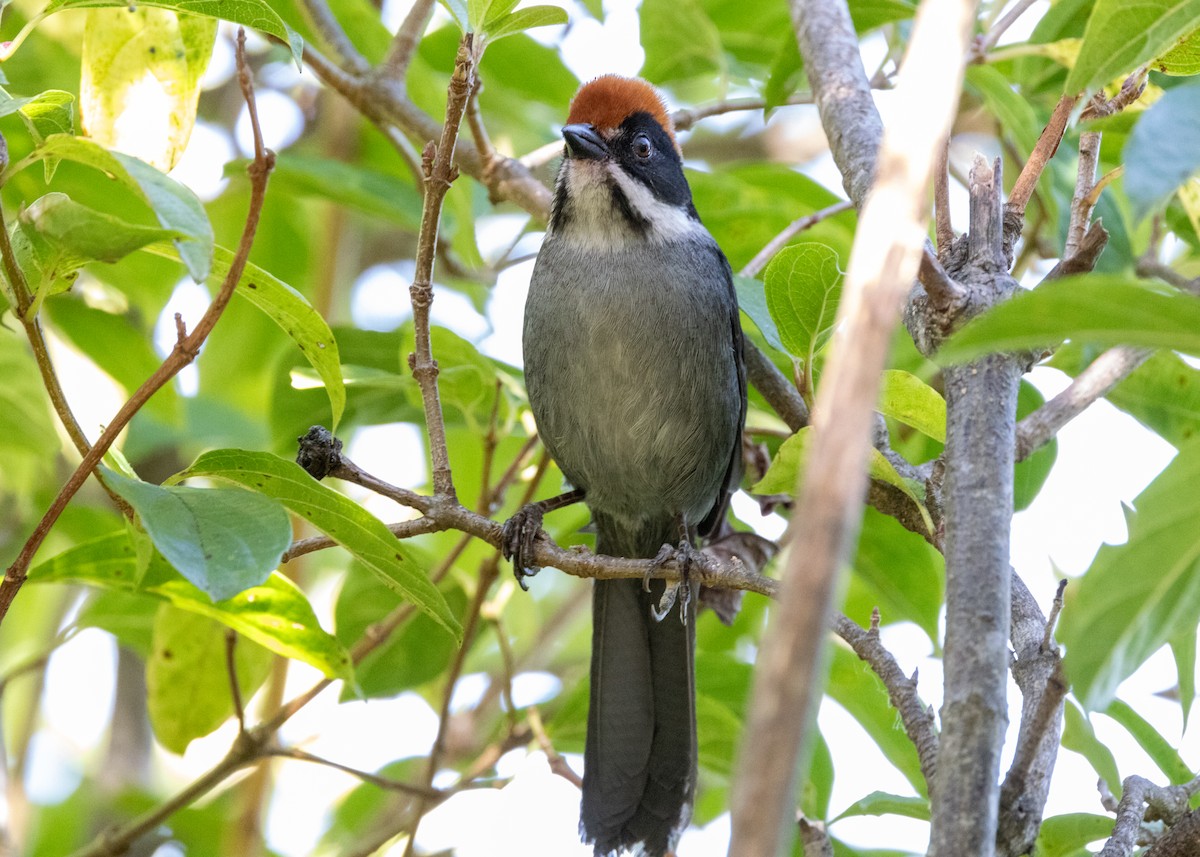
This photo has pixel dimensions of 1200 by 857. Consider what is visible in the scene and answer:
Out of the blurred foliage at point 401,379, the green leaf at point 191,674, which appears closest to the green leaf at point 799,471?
the blurred foliage at point 401,379

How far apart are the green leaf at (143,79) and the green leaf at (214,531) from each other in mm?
967

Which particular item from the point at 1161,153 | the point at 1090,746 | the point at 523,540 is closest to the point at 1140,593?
the point at 1161,153

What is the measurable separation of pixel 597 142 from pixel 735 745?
187 centimetres

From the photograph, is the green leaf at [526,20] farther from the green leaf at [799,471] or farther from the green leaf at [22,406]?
the green leaf at [22,406]

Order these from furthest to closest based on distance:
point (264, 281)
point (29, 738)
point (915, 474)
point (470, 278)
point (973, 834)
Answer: point (29, 738) → point (470, 278) → point (915, 474) → point (264, 281) → point (973, 834)

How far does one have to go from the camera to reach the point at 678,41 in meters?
3.95

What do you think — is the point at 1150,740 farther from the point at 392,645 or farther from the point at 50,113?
the point at 50,113

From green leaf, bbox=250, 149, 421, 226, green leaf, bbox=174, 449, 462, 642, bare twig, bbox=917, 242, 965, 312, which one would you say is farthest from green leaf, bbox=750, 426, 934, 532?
green leaf, bbox=250, 149, 421, 226

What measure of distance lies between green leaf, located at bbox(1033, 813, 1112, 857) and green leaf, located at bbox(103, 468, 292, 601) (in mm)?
1567

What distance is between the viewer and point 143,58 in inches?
106

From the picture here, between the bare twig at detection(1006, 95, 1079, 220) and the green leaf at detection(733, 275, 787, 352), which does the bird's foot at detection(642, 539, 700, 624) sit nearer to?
the green leaf at detection(733, 275, 787, 352)

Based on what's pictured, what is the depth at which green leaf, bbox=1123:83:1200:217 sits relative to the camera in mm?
1374

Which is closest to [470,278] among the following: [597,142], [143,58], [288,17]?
[597,142]

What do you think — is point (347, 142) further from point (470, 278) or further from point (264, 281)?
point (264, 281)
